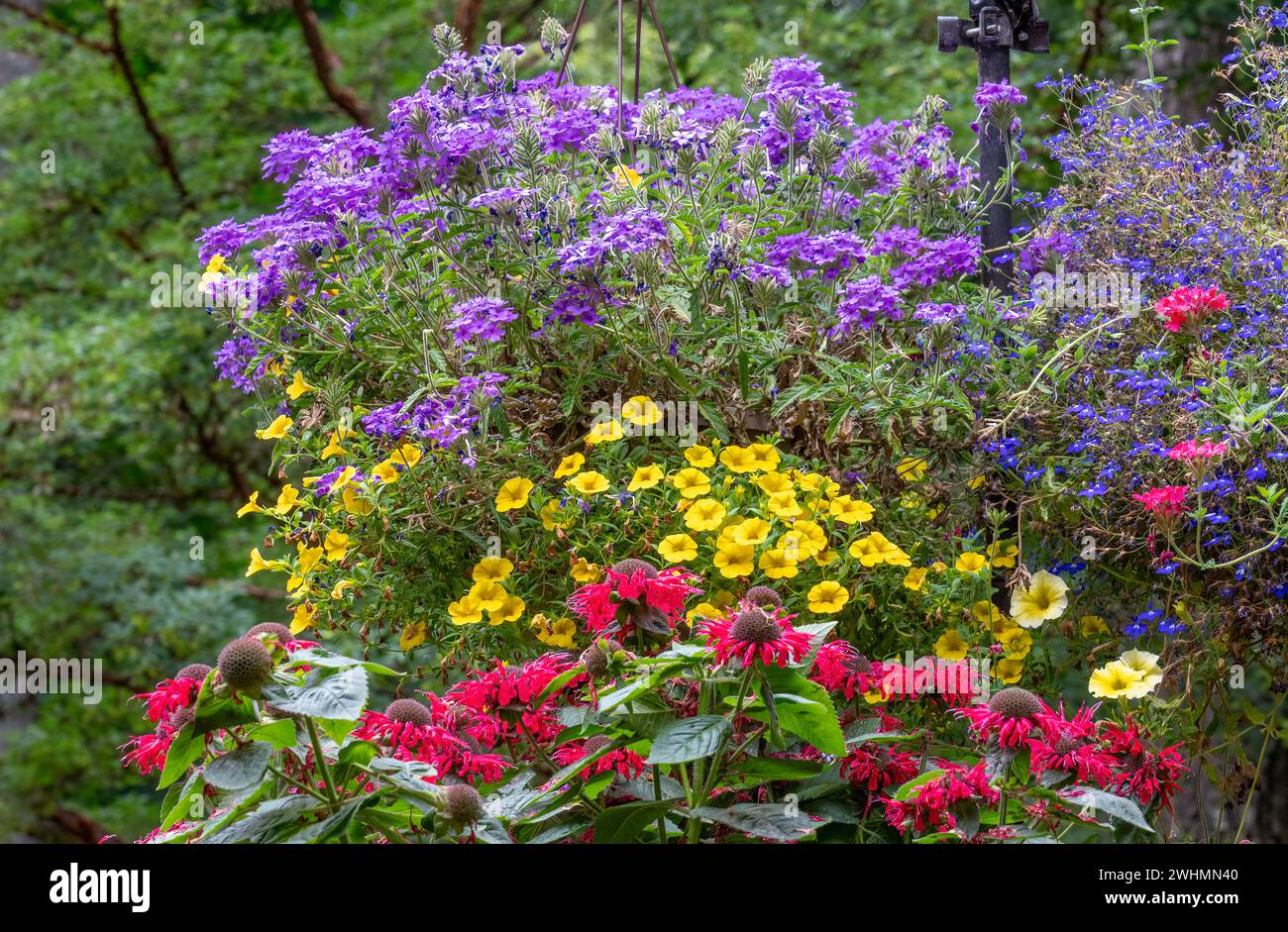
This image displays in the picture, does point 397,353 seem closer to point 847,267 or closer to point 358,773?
point 847,267

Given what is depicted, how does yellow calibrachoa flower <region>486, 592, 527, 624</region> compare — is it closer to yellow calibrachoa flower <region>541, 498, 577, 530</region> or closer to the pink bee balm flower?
yellow calibrachoa flower <region>541, 498, 577, 530</region>

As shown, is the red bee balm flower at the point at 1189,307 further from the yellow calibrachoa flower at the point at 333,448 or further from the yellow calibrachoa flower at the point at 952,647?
the yellow calibrachoa flower at the point at 333,448

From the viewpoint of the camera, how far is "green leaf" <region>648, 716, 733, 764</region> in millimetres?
1398

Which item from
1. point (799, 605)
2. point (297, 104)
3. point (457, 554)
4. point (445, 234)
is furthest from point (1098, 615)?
point (297, 104)

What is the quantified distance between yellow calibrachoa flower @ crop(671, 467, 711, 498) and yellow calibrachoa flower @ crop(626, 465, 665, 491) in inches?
1.2

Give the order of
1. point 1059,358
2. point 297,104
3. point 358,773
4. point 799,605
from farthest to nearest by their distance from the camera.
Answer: point 297,104 → point 1059,358 → point 799,605 → point 358,773

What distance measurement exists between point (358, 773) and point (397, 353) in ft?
3.44

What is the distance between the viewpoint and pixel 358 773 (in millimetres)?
1503

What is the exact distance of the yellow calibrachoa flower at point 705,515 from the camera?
2.01 m

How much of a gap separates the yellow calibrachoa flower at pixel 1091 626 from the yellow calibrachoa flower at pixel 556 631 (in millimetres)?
842

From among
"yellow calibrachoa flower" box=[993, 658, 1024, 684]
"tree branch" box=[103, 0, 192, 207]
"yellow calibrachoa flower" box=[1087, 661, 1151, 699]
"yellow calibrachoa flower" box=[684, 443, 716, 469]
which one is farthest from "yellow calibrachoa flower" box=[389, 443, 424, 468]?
"tree branch" box=[103, 0, 192, 207]

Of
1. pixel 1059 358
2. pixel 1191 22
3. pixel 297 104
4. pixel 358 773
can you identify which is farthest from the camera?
pixel 297 104

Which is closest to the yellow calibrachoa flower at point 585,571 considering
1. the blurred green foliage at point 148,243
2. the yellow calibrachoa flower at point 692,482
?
the yellow calibrachoa flower at point 692,482

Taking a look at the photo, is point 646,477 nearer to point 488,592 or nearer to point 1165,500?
point 488,592
